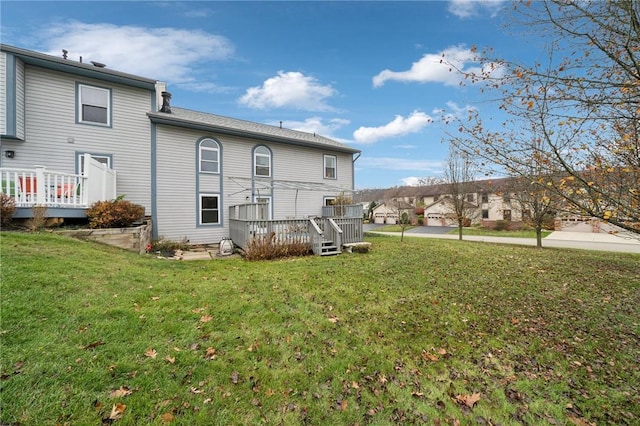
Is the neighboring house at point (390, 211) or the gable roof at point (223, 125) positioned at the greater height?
the gable roof at point (223, 125)

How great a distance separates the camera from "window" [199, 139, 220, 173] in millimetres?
12539

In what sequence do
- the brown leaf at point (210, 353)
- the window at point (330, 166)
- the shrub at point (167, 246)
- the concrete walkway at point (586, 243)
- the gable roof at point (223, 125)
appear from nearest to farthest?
the brown leaf at point (210, 353) → the shrub at point (167, 246) → the gable roof at point (223, 125) → the concrete walkway at point (586, 243) → the window at point (330, 166)

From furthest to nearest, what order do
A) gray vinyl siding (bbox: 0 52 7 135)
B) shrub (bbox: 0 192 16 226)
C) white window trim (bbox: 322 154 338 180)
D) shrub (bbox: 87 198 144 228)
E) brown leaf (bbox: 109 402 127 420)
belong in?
white window trim (bbox: 322 154 338 180)
gray vinyl siding (bbox: 0 52 7 135)
shrub (bbox: 87 198 144 228)
shrub (bbox: 0 192 16 226)
brown leaf (bbox: 109 402 127 420)

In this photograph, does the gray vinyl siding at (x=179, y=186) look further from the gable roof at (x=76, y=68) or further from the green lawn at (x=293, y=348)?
the green lawn at (x=293, y=348)

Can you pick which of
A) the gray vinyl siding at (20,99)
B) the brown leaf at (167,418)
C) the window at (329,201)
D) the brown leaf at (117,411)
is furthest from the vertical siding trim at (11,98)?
the window at (329,201)

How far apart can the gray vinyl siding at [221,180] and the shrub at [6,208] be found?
4.60m

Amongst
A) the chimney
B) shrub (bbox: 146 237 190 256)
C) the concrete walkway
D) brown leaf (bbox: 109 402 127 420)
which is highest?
the chimney

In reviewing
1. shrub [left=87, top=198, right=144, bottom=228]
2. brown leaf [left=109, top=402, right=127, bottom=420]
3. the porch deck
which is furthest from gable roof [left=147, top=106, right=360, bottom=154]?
brown leaf [left=109, top=402, right=127, bottom=420]

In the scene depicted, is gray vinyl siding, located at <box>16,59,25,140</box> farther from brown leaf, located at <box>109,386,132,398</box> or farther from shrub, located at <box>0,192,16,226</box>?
brown leaf, located at <box>109,386,132,398</box>

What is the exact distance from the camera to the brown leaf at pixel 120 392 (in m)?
2.48

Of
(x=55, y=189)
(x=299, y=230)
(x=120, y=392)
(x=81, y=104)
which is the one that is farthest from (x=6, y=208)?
(x=299, y=230)

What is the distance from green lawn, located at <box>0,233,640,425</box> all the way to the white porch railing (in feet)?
4.99

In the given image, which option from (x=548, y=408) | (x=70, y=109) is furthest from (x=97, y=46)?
(x=548, y=408)

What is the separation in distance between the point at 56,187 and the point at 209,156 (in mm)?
5968
